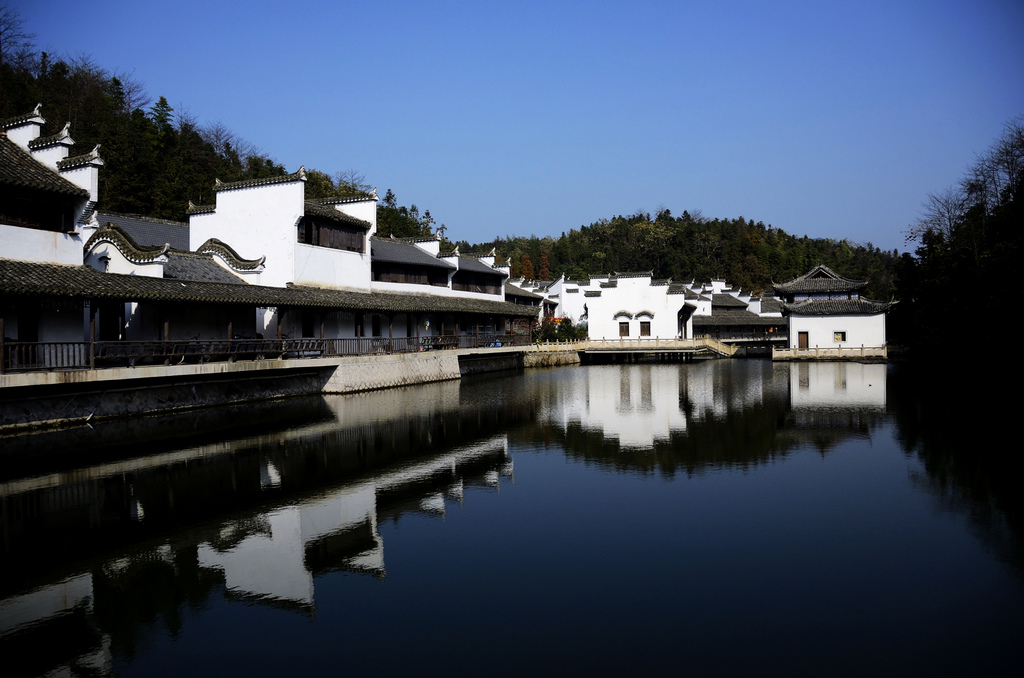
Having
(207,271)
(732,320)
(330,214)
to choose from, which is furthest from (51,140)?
(732,320)

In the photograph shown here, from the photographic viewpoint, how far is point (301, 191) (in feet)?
94.4

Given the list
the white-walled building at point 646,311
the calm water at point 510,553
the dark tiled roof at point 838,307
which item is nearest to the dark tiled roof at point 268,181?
the calm water at point 510,553

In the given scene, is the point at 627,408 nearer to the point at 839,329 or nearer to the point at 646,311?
the point at 646,311

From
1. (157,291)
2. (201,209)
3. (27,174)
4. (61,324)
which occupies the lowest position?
(61,324)

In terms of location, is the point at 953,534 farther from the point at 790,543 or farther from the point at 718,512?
the point at 718,512

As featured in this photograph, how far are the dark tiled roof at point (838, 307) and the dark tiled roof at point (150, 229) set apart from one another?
41345mm

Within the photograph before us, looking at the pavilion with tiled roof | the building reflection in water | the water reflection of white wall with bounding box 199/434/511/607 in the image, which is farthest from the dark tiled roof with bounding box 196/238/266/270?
the pavilion with tiled roof

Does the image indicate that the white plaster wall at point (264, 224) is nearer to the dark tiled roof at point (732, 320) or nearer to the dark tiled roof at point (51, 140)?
the dark tiled roof at point (51, 140)

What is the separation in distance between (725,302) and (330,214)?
166ft

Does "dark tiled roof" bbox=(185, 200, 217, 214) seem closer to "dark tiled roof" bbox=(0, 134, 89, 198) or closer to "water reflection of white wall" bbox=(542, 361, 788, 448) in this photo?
"dark tiled roof" bbox=(0, 134, 89, 198)

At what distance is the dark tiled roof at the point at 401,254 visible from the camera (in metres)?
36.3

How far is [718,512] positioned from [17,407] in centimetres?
1705

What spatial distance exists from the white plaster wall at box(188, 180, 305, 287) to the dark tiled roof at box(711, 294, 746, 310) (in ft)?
166

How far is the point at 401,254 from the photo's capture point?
38469 mm
